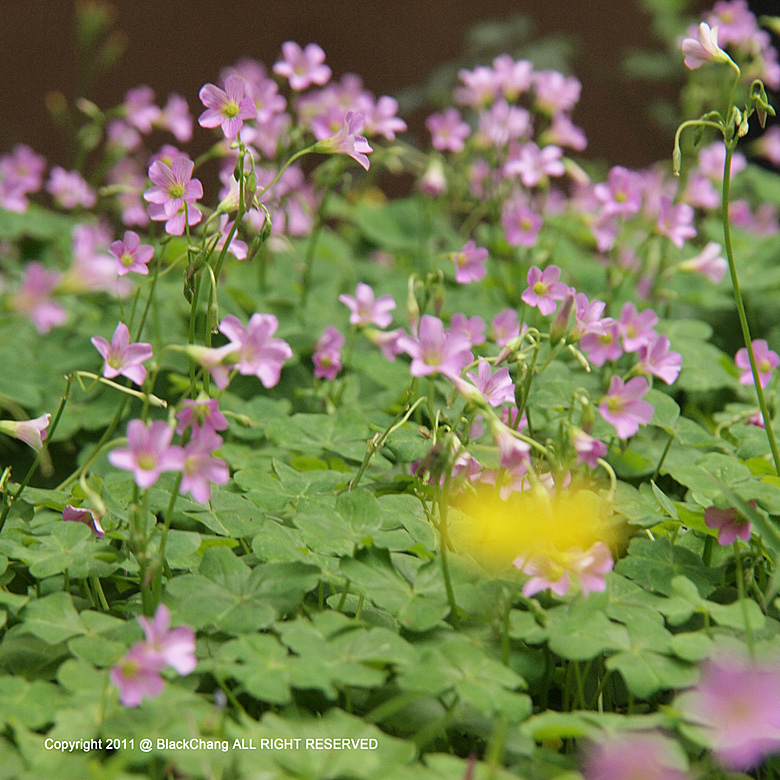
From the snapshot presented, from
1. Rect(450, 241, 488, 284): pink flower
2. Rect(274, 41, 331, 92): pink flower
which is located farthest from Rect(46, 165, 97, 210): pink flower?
Rect(450, 241, 488, 284): pink flower

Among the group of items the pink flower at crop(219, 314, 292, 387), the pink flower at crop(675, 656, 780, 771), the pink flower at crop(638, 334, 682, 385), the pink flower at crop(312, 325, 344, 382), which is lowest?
the pink flower at crop(675, 656, 780, 771)

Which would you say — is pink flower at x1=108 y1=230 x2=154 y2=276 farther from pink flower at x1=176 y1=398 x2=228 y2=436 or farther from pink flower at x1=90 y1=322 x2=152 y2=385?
pink flower at x1=176 y1=398 x2=228 y2=436

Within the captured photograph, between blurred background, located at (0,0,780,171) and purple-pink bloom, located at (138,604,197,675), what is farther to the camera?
blurred background, located at (0,0,780,171)

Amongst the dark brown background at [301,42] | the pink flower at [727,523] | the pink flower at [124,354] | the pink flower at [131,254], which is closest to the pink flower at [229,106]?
the pink flower at [131,254]

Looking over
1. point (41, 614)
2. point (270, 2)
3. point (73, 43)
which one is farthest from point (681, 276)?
point (73, 43)

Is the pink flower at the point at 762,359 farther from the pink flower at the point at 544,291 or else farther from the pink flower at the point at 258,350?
the pink flower at the point at 258,350

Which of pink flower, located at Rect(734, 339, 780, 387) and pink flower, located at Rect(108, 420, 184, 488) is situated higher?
pink flower, located at Rect(734, 339, 780, 387)

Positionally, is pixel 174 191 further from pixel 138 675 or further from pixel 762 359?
pixel 762 359
